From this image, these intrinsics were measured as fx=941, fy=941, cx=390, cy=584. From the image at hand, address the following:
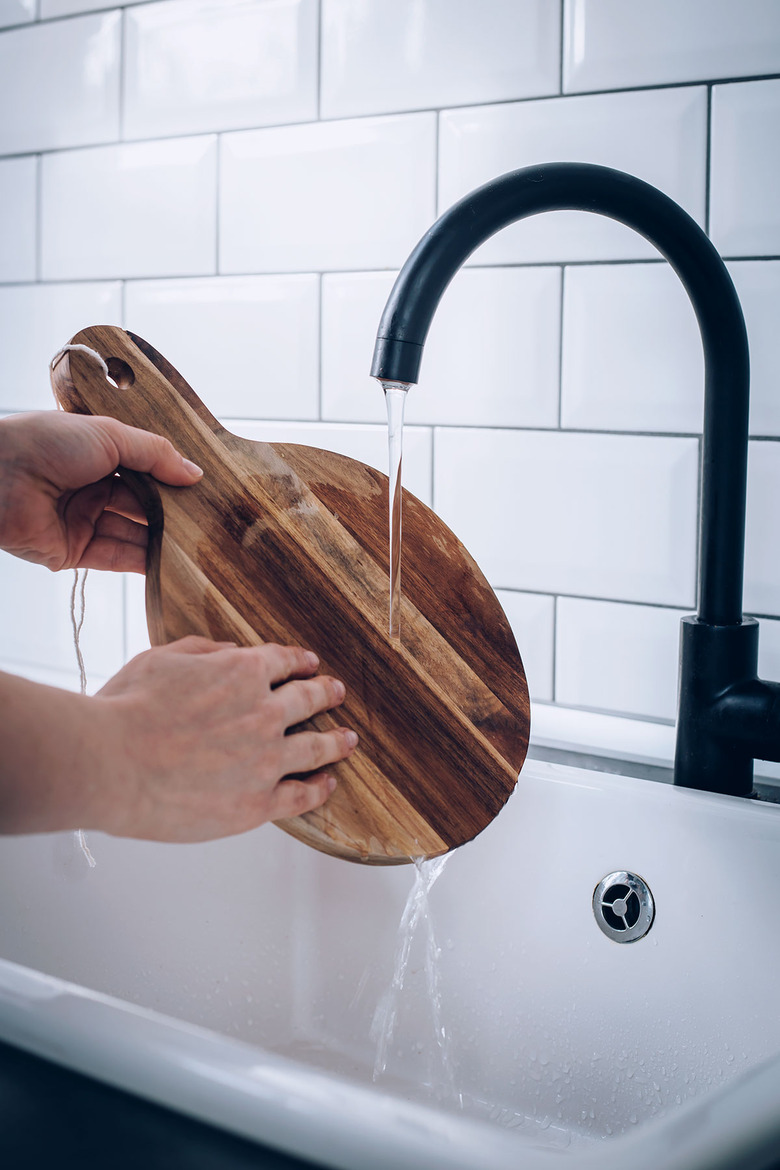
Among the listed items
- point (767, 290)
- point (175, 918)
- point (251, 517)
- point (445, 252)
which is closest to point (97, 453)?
point (251, 517)

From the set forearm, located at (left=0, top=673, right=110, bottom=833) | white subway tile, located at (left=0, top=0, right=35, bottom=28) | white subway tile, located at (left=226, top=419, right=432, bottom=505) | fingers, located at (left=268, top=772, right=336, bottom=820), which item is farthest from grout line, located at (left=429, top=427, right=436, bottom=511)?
white subway tile, located at (left=0, top=0, right=35, bottom=28)

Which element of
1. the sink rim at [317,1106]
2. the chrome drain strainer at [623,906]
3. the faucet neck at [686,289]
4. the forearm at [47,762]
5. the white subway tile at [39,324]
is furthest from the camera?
the white subway tile at [39,324]

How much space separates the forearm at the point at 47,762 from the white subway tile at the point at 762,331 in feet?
1.64

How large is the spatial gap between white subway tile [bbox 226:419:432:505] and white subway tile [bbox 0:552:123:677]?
0.22 metres

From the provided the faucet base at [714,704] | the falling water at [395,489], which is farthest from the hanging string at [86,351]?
the faucet base at [714,704]

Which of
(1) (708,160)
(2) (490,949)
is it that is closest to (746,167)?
(1) (708,160)

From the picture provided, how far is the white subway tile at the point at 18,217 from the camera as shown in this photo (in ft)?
3.13

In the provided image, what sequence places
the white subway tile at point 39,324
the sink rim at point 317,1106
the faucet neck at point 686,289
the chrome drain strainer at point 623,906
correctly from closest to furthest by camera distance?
the sink rim at point 317,1106 → the faucet neck at point 686,289 → the chrome drain strainer at point 623,906 → the white subway tile at point 39,324

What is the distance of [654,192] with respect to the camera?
53cm

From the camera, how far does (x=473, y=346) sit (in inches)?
29.6

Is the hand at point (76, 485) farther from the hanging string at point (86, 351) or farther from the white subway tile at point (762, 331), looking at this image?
the white subway tile at point (762, 331)

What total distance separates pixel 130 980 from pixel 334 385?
496mm

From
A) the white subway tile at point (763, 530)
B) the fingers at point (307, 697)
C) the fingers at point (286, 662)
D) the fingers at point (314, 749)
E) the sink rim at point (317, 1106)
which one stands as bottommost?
the sink rim at point (317, 1106)

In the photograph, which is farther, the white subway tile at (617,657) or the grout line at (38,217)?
the grout line at (38,217)
